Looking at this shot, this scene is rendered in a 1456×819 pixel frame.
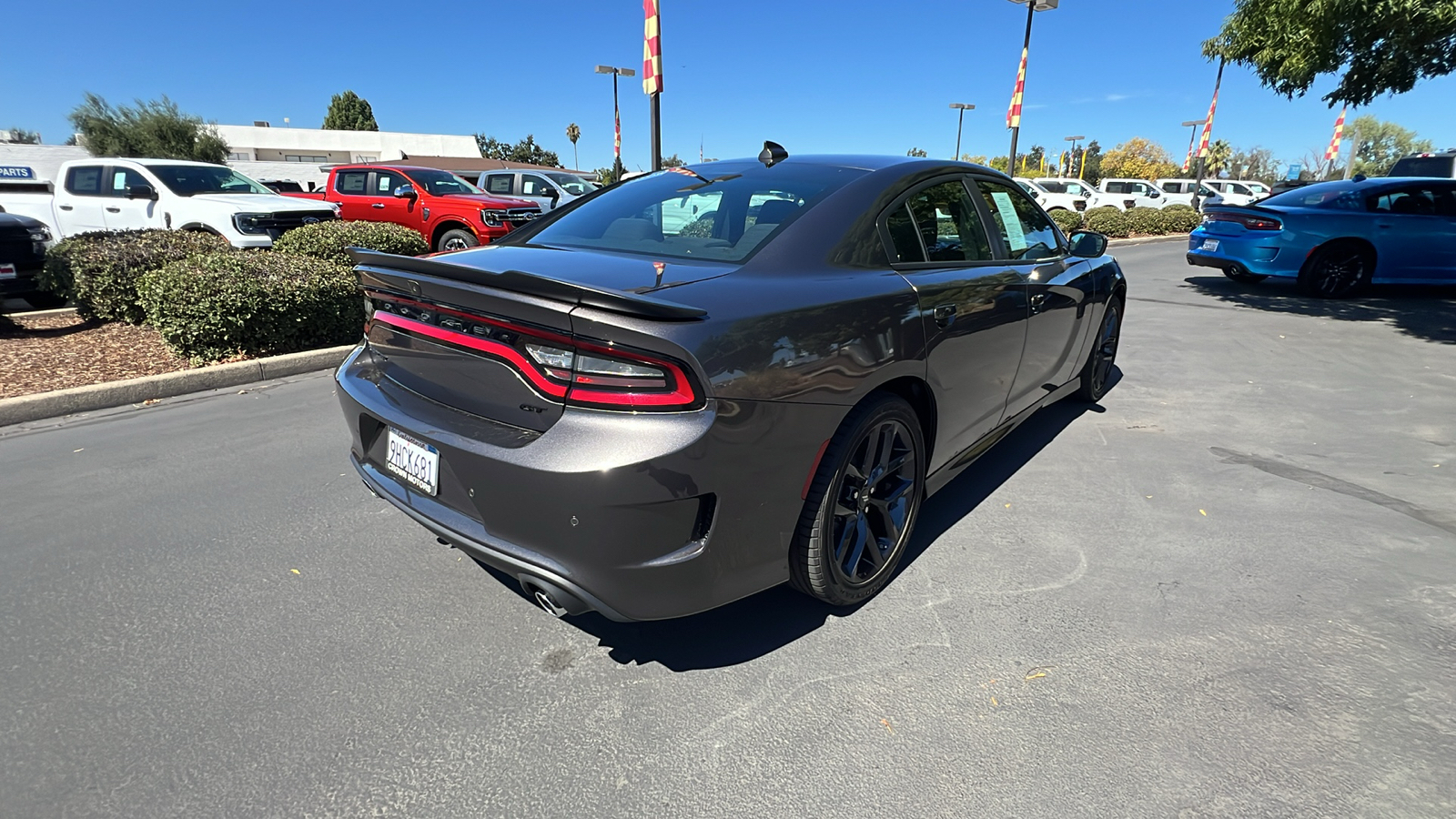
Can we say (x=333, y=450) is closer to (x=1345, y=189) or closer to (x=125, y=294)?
(x=125, y=294)

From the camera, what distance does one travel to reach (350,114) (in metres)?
80.9

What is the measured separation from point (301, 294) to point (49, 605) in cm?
389

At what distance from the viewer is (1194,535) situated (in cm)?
333

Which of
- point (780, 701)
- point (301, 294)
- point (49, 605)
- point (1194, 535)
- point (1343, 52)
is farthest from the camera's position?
point (1343, 52)

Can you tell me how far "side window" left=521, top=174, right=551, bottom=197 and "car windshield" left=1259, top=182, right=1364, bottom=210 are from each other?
1390 centimetres

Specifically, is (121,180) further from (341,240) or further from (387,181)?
(341,240)

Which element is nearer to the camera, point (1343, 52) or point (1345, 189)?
point (1343, 52)

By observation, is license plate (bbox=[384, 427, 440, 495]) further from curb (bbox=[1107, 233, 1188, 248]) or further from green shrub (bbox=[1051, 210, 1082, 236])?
curb (bbox=[1107, 233, 1188, 248])

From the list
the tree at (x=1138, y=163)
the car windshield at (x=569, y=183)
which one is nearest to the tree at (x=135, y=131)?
the car windshield at (x=569, y=183)

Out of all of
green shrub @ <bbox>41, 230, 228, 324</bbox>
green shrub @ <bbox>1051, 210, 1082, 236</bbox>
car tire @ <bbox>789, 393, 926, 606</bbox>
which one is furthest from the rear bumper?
green shrub @ <bbox>1051, 210, 1082, 236</bbox>

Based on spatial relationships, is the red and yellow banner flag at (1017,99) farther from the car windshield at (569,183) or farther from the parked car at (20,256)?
the parked car at (20,256)

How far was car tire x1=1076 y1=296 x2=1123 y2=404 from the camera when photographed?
16.0ft

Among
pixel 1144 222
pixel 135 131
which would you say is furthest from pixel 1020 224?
pixel 135 131

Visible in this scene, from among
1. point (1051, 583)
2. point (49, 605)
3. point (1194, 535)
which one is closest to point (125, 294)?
point (49, 605)
